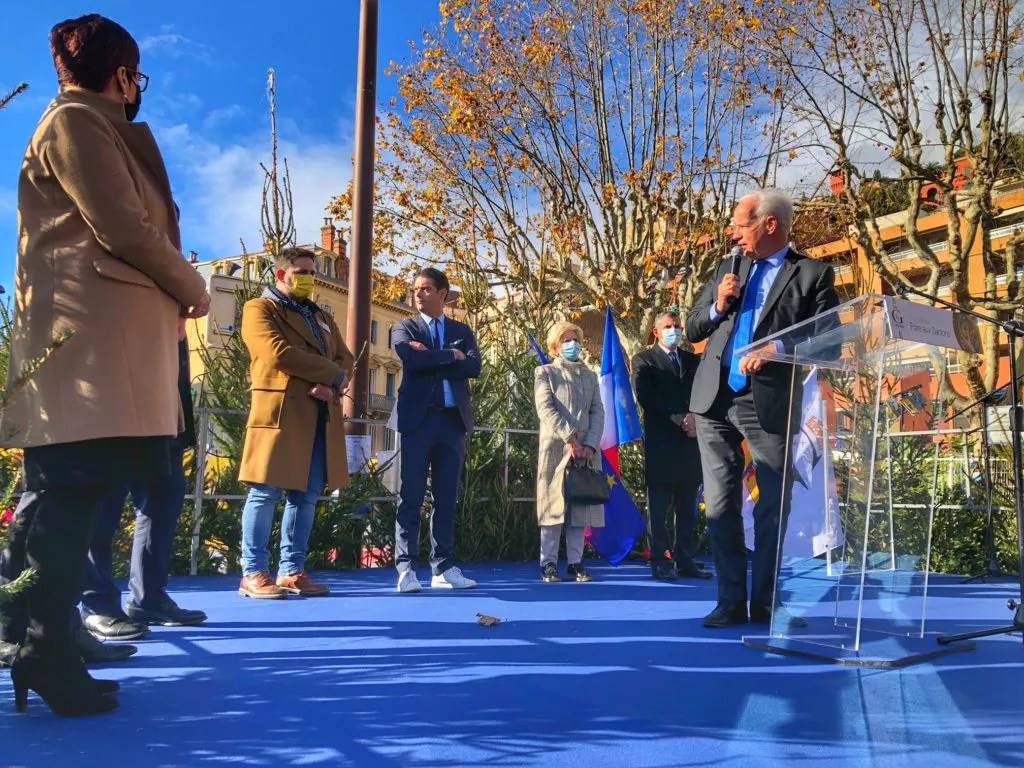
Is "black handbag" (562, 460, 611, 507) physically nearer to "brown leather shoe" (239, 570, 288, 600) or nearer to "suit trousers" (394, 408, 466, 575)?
"suit trousers" (394, 408, 466, 575)

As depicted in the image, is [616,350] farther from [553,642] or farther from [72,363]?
[72,363]

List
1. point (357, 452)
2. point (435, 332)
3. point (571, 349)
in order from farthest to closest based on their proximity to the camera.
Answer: point (357, 452), point (571, 349), point (435, 332)

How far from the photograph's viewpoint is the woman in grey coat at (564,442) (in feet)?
19.8

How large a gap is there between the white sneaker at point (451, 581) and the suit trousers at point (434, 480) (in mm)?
37

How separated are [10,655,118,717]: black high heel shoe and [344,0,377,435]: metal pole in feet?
15.1

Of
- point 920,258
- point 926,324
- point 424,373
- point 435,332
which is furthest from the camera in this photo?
point 920,258

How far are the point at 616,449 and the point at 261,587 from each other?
11.2 ft

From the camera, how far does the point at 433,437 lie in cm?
541

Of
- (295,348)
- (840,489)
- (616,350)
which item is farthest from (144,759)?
(616,350)

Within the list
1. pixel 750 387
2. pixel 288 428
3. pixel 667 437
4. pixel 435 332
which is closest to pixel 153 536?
pixel 288 428

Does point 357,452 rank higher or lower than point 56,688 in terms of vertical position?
higher

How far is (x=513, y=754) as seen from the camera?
2074 mm

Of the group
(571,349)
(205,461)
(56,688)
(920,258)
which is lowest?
(56,688)

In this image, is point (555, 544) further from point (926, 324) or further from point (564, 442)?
point (926, 324)
